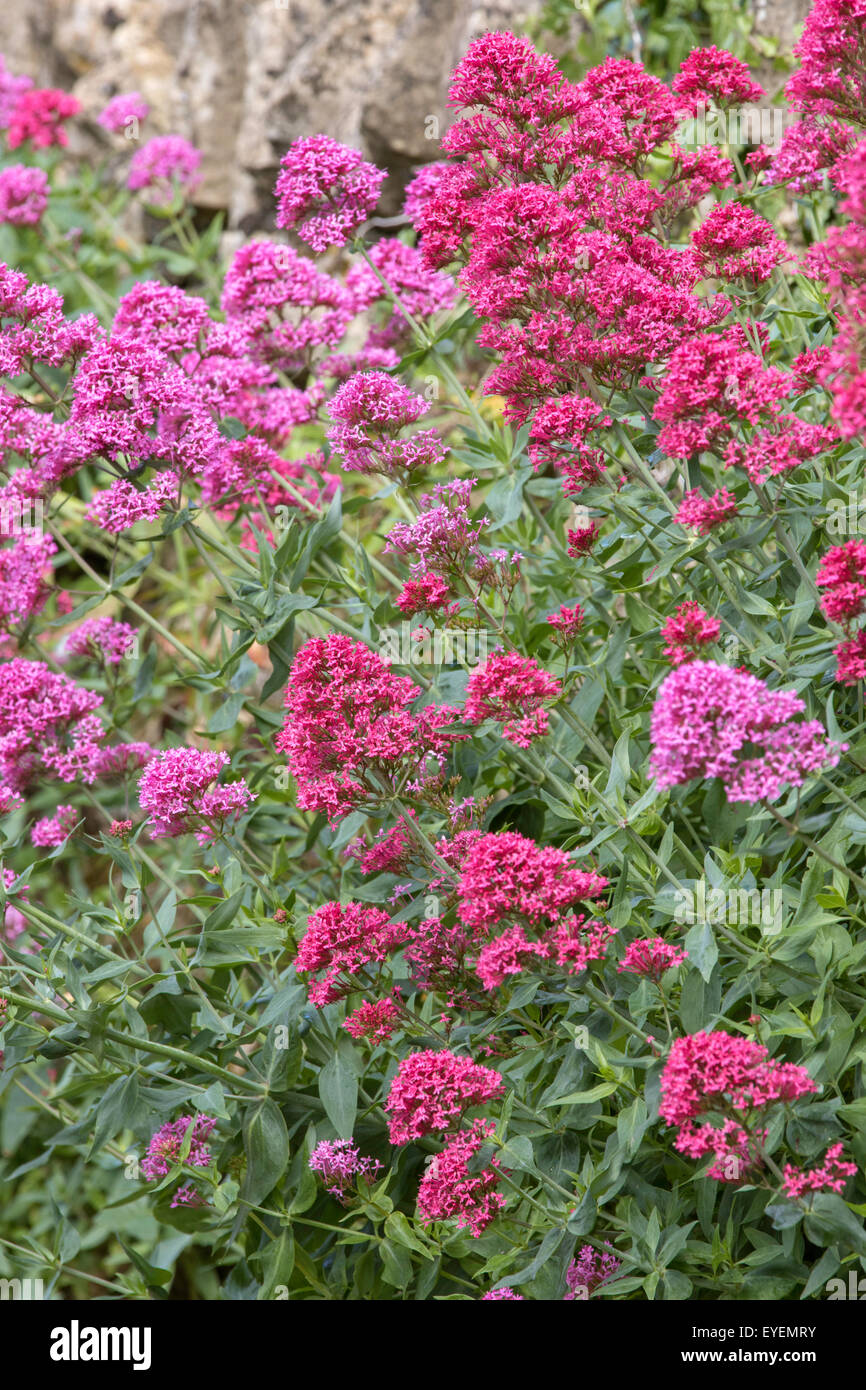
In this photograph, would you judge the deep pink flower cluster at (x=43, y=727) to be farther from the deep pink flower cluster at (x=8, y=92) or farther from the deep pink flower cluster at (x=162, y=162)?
the deep pink flower cluster at (x=8, y=92)

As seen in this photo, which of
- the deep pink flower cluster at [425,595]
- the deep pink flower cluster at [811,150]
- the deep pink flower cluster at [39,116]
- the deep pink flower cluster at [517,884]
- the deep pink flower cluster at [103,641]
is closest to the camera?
the deep pink flower cluster at [517,884]

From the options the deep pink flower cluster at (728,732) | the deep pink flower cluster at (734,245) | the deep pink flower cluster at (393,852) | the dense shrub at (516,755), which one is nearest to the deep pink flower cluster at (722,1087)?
the dense shrub at (516,755)

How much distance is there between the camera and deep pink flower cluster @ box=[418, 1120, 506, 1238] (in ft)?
9.78

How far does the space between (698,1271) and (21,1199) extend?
161 inches

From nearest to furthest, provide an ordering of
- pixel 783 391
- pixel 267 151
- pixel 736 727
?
1. pixel 736 727
2. pixel 783 391
3. pixel 267 151

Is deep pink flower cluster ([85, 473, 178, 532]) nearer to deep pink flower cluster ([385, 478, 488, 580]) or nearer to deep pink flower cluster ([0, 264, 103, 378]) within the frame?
deep pink flower cluster ([0, 264, 103, 378])

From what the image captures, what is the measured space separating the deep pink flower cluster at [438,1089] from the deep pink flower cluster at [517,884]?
38 cm

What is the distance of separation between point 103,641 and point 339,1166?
215 centimetres

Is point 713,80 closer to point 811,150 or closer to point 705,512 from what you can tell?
point 811,150

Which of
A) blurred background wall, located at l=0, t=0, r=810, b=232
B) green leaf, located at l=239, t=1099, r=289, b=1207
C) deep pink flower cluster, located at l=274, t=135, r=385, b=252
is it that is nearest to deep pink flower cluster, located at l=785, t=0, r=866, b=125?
deep pink flower cluster, located at l=274, t=135, r=385, b=252

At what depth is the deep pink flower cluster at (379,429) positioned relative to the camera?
12.0 feet

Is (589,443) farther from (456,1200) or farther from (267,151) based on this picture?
(267,151)

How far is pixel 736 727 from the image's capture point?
2525 mm
